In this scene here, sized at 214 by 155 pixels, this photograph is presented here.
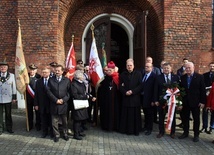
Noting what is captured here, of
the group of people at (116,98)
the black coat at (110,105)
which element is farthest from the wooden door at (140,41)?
the black coat at (110,105)

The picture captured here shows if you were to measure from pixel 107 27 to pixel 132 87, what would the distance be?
4978 millimetres

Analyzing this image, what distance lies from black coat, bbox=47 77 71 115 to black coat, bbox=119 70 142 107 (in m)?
1.52

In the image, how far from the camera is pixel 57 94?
6.50 metres

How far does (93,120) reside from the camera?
→ 27.1 ft

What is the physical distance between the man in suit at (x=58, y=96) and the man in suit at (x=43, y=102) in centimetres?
37

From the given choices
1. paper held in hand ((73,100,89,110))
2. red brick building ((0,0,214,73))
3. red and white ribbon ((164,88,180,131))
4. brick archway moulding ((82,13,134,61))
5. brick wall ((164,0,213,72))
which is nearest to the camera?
paper held in hand ((73,100,89,110))

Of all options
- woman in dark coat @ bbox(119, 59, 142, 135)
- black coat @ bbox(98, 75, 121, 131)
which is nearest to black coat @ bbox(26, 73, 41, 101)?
black coat @ bbox(98, 75, 121, 131)

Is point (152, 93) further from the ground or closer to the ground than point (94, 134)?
further from the ground

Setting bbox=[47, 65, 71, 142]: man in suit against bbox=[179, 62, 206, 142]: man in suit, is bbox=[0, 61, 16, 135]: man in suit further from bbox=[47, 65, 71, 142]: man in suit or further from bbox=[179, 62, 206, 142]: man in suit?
bbox=[179, 62, 206, 142]: man in suit

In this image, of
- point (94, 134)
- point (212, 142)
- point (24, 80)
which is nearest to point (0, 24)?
point (24, 80)

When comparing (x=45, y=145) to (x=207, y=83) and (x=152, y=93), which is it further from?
(x=207, y=83)

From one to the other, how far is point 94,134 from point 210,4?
7227 millimetres

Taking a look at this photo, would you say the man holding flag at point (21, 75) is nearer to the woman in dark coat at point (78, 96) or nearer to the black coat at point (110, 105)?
the woman in dark coat at point (78, 96)

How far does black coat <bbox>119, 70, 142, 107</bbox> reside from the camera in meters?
7.15
